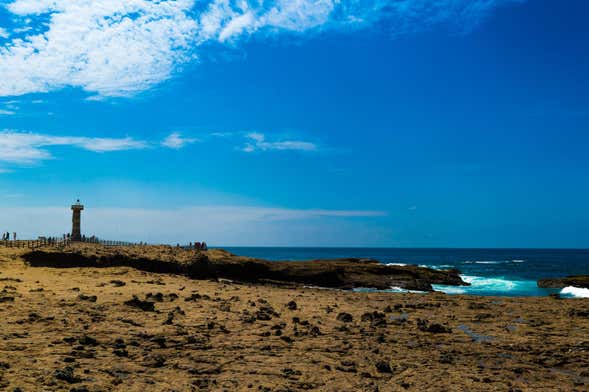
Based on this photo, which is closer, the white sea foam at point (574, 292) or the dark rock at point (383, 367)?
the dark rock at point (383, 367)

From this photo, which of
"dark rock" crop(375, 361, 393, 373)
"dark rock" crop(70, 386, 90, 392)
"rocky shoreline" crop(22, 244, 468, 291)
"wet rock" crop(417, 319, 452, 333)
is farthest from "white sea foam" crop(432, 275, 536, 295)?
"dark rock" crop(70, 386, 90, 392)

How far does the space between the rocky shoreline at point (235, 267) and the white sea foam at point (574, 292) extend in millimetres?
11649

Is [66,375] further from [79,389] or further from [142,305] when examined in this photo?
[142,305]

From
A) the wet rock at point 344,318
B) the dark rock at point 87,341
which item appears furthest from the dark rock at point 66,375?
the wet rock at point 344,318

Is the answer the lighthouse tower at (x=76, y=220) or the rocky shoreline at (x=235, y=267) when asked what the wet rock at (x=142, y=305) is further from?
the lighthouse tower at (x=76, y=220)

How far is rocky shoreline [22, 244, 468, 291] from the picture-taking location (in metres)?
37.0

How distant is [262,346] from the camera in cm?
1360

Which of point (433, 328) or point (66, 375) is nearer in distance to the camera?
point (66, 375)

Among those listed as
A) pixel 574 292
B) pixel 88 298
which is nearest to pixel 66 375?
pixel 88 298

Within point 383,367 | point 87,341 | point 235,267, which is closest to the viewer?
point 383,367

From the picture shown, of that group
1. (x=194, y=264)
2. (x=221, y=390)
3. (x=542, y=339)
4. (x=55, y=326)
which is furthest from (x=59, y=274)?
(x=542, y=339)

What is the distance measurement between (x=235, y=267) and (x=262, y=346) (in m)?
32.6

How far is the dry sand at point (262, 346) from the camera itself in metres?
10.5

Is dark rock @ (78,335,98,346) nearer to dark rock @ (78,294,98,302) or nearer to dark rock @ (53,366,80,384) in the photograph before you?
dark rock @ (53,366,80,384)
